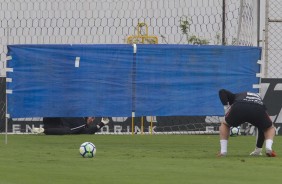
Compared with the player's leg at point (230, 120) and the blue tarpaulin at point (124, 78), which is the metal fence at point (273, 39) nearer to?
the blue tarpaulin at point (124, 78)

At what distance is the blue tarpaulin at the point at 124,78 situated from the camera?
21.9 m

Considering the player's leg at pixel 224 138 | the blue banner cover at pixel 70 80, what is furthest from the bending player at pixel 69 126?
the player's leg at pixel 224 138

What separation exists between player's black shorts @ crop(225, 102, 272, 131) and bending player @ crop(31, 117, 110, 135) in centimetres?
1020

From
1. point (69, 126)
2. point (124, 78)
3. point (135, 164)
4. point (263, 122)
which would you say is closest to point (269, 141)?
point (263, 122)

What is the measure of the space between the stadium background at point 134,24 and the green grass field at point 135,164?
212 inches

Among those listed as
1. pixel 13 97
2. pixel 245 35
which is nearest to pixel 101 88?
pixel 13 97

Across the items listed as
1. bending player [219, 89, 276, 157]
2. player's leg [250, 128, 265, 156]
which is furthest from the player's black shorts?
player's leg [250, 128, 265, 156]

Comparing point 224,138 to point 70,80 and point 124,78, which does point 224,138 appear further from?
point 70,80

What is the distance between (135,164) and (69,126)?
1306 cm

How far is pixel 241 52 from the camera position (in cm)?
2320

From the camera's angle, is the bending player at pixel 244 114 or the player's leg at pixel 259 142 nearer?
the bending player at pixel 244 114

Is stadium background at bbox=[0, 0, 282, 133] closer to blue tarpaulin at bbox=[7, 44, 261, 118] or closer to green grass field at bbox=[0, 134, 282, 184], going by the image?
blue tarpaulin at bbox=[7, 44, 261, 118]

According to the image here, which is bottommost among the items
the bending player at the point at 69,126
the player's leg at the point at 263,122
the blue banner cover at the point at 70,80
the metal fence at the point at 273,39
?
the bending player at the point at 69,126

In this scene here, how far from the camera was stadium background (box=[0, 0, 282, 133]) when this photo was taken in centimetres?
2762
